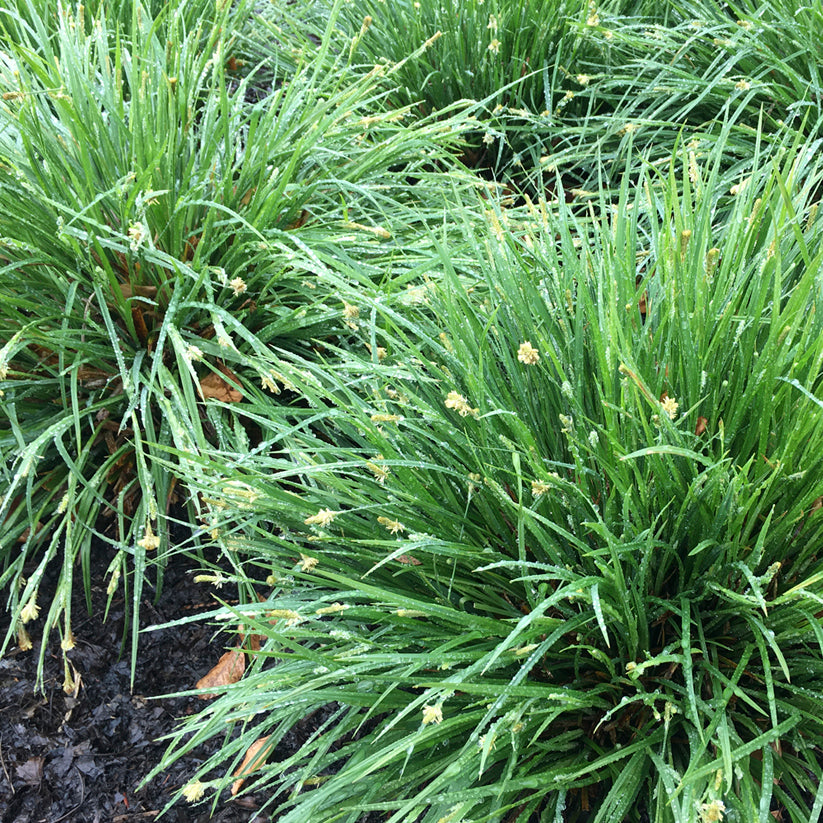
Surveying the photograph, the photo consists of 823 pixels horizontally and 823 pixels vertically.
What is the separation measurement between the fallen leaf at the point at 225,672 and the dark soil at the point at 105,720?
0.10ft

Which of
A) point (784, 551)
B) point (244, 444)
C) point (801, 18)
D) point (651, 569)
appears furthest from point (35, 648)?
point (801, 18)

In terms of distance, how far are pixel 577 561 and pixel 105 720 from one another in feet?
4.01

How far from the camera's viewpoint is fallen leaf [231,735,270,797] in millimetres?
1594

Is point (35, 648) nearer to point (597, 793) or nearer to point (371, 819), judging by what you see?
point (371, 819)

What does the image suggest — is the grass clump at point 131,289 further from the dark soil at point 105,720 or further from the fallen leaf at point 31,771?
the fallen leaf at point 31,771

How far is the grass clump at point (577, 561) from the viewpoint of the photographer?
51.5 inches

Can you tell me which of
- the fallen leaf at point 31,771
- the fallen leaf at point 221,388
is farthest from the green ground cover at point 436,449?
the fallen leaf at point 31,771

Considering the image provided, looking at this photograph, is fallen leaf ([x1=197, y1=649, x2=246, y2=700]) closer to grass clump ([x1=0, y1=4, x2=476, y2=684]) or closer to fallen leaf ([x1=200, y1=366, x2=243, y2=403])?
grass clump ([x1=0, y1=4, x2=476, y2=684])

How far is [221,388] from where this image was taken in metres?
2.13

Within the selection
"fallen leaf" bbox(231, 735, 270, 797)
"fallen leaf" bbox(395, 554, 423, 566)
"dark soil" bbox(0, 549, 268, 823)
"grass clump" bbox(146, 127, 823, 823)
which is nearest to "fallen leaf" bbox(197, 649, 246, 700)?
"dark soil" bbox(0, 549, 268, 823)

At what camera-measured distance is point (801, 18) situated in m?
2.71

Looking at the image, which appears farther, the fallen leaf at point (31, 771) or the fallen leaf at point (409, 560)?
the fallen leaf at point (31, 771)

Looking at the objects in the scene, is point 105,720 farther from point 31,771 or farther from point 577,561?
point 577,561

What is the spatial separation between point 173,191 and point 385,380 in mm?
904
